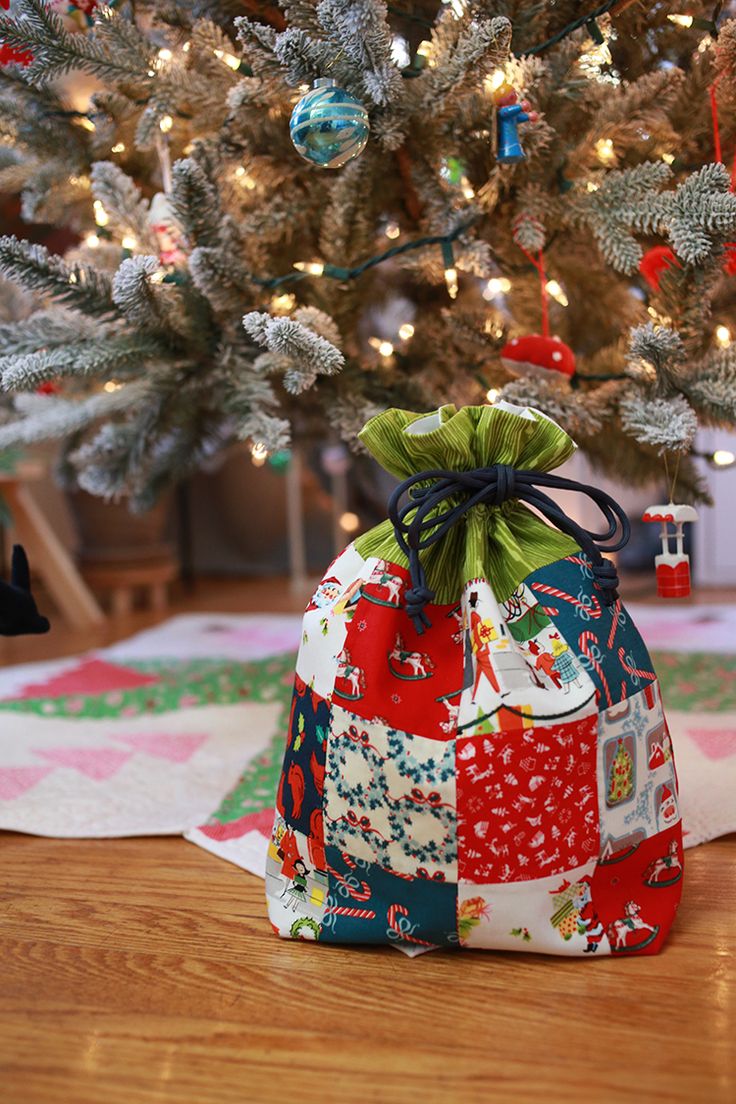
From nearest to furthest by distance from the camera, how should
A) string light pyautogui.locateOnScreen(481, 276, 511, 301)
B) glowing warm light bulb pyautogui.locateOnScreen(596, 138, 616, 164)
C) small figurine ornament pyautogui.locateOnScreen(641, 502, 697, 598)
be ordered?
small figurine ornament pyautogui.locateOnScreen(641, 502, 697, 598) → glowing warm light bulb pyautogui.locateOnScreen(596, 138, 616, 164) → string light pyautogui.locateOnScreen(481, 276, 511, 301)

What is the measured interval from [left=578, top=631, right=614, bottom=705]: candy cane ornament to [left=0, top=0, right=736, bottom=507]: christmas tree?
23 centimetres

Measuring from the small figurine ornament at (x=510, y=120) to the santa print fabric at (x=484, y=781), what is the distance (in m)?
0.40

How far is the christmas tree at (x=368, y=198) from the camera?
2.58 ft

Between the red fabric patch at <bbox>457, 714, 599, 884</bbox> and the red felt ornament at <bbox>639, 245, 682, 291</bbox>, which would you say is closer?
the red fabric patch at <bbox>457, 714, 599, 884</bbox>

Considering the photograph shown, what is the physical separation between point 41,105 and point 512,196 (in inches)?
19.9

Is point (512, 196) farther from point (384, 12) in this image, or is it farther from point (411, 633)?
point (411, 633)

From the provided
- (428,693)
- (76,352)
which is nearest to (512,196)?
(76,352)

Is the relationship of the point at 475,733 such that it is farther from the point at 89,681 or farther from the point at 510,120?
the point at 89,681

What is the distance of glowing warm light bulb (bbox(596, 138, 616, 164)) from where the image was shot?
0.91 metres

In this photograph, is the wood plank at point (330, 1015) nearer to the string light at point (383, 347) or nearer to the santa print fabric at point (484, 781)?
the santa print fabric at point (484, 781)

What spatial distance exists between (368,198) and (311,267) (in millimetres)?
89

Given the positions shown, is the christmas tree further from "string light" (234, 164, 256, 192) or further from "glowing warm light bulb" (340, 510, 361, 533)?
"glowing warm light bulb" (340, 510, 361, 533)

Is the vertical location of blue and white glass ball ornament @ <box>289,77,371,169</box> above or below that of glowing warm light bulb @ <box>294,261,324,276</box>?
above

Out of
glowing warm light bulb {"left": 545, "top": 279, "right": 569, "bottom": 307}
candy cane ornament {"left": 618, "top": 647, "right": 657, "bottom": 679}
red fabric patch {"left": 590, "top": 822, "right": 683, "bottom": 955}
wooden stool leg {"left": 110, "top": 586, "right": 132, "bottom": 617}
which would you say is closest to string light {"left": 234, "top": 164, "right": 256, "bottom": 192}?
glowing warm light bulb {"left": 545, "top": 279, "right": 569, "bottom": 307}
